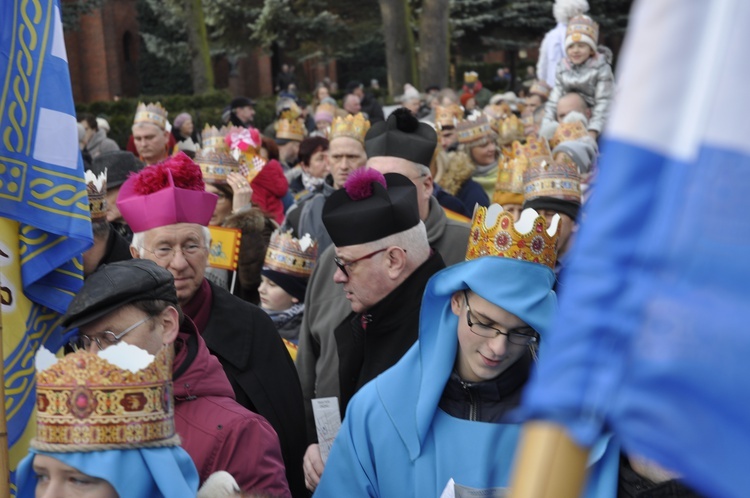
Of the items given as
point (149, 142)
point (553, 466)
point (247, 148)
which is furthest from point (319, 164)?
point (553, 466)

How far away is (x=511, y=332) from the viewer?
3836 millimetres

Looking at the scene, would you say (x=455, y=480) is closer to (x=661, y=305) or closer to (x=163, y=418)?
(x=163, y=418)

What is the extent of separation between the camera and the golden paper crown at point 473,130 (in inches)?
414

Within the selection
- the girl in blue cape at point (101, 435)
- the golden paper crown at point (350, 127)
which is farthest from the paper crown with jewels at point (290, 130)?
the girl in blue cape at point (101, 435)

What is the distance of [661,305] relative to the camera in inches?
51.2

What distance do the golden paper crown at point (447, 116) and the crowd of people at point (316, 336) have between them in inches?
150

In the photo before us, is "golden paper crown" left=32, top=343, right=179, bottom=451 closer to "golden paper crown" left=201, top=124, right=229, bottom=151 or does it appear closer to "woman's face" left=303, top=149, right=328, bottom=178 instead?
"golden paper crown" left=201, top=124, right=229, bottom=151

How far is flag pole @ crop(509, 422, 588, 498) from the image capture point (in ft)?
4.35

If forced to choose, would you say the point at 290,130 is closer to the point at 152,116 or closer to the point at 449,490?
the point at 152,116

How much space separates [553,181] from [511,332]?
2877mm

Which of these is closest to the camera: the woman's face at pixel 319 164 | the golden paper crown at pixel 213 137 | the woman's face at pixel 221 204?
the woman's face at pixel 221 204

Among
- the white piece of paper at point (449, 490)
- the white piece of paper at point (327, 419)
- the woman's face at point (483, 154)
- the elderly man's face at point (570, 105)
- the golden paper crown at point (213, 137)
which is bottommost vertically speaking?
the white piece of paper at point (327, 419)

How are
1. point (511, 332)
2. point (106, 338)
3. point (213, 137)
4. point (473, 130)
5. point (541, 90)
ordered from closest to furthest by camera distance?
point (106, 338)
point (511, 332)
point (213, 137)
point (473, 130)
point (541, 90)

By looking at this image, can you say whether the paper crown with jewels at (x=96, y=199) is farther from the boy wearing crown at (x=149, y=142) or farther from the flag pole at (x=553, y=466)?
the flag pole at (x=553, y=466)
